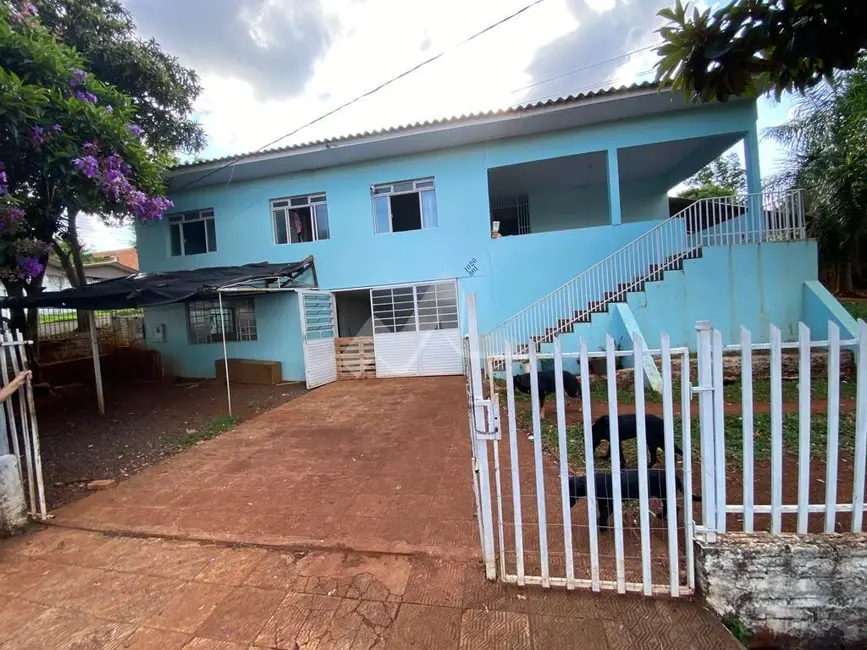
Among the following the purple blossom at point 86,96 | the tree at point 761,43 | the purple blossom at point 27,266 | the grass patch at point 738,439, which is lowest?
the grass patch at point 738,439

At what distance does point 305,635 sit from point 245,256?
9.74 metres

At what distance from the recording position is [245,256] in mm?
10078

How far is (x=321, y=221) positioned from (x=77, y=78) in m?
4.82

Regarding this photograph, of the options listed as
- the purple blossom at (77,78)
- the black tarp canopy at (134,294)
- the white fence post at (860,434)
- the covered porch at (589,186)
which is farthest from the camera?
the covered porch at (589,186)

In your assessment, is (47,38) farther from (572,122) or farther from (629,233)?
(629,233)

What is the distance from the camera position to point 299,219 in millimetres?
9969

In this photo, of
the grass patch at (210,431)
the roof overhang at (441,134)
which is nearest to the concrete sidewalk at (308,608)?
the grass patch at (210,431)

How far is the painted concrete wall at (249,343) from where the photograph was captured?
9.65m

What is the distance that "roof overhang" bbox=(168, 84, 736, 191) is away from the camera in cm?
762

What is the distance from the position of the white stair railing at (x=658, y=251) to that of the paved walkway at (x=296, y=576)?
4.48m

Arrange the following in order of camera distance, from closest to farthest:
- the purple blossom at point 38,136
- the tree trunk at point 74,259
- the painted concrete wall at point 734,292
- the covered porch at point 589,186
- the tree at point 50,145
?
the tree at point 50,145 < the purple blossom at point 38,136 < the painted concrete wall at point 734,292 < the tree trunk at point 74,259 < the covered porch at point 589,186

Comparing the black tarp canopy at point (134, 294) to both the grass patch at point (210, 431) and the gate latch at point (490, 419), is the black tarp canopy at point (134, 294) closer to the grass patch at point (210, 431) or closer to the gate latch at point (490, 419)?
the grass patch at point (210, 431)

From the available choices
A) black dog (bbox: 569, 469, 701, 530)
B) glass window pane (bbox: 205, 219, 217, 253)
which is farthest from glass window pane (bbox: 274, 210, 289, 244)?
black dog (bbox: 569, 469, 701, 530)

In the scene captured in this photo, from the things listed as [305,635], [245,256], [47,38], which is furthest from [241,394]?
[305,635]
